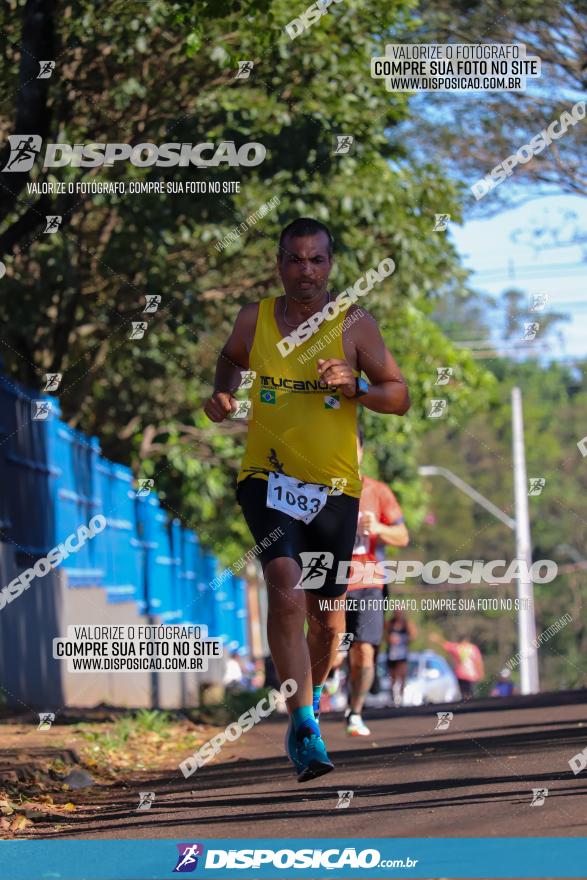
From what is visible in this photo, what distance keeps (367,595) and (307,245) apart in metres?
4.20

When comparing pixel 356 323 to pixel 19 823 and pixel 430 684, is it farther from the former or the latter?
pixel 430 684

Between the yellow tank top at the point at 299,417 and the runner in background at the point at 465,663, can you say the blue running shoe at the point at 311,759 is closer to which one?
the yellow tank top at the point at 299,417

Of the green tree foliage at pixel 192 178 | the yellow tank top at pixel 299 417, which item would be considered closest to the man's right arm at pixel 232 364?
the yellow tank top at pixel 299 417

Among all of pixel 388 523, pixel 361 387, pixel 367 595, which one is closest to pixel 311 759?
pixel 361 387

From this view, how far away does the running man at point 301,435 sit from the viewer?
615cm

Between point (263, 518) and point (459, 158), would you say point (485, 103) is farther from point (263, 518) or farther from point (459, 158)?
point (263, 518)

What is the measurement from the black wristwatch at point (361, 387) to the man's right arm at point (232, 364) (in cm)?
49

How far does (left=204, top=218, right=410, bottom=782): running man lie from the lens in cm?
615

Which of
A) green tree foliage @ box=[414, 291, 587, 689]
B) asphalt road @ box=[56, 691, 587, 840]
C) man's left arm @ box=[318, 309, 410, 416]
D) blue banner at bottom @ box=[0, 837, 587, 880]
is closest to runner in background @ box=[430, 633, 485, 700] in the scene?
asphalt road @ box=[56, 691, 587, 840]

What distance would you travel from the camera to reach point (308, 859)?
210 inches

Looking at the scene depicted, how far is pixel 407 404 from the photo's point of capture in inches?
257

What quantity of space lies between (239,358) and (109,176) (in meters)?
9.66

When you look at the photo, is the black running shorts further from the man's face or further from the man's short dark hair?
the man's short dark hair

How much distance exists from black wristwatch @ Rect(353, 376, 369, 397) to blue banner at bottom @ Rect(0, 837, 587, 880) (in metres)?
1.62
